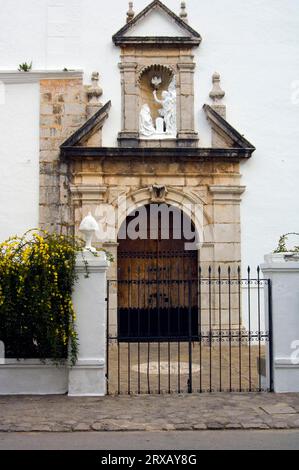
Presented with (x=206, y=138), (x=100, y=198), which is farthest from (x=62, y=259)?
(x=206, y=138)

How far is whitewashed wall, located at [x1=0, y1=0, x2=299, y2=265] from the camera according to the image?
11.1 meters

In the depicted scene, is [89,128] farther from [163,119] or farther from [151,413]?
[151,413]

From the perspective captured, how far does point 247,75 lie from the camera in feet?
37.4

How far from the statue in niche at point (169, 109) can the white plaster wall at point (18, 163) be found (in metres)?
2.54

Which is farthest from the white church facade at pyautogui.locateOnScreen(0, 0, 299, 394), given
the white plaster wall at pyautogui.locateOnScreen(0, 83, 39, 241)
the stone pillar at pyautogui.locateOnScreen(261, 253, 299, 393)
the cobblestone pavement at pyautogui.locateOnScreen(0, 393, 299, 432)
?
the cobblestone pavement at pyautogui.locateOnScreen(0, 393, 299, 432)

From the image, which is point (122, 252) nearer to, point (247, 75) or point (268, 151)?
point (268, 151)

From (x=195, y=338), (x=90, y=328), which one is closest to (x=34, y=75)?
(x=195, y=338)

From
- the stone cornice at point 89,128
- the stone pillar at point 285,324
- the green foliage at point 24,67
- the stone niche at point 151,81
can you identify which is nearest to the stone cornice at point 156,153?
the stone cornice at point 89,128

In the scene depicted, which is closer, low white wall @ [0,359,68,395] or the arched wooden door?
low white wall @ [0,359,68,395]

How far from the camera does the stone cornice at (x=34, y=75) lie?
11.1 meters

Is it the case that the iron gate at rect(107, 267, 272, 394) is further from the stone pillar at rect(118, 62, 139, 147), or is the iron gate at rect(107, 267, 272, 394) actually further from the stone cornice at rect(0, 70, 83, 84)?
the stone cornice at rect(0, 70, 83, 84)

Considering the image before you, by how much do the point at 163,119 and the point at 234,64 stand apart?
1.80 m

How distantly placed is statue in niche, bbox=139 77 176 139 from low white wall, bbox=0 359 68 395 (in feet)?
19.1

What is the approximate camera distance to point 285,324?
6973 mm
